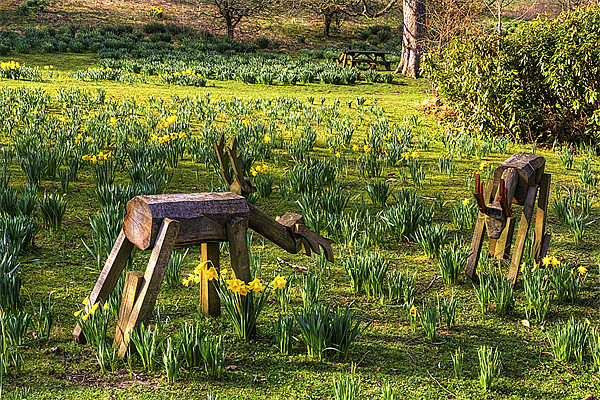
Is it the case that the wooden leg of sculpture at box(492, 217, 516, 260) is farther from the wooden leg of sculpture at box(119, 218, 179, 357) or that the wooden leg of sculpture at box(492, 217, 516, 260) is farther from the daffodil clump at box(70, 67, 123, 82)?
the daffodil clump at box(70, 67, 123, 82)

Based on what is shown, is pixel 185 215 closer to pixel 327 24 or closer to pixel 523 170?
pixel 523 170

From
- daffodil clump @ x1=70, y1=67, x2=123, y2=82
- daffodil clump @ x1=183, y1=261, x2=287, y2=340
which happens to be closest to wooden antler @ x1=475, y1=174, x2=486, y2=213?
daffodil clump @ x1=183, y1=261, x2=287, y2=340

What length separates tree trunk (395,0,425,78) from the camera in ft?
55.7

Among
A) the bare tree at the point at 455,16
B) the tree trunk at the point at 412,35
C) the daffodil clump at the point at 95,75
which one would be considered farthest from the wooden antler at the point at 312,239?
the tree trunk at the point at 412,35

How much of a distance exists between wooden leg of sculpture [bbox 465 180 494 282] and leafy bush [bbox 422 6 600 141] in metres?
4.73

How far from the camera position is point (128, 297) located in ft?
8.55

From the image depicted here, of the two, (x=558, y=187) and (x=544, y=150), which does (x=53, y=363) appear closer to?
(x=558, y=187)

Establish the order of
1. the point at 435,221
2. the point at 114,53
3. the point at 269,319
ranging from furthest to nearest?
the point at 114,53 → the point at 435,221 → the point at 269,319

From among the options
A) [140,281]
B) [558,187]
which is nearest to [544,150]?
[558,187]

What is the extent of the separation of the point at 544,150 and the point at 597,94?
1147 millimetres

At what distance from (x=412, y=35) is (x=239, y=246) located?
16.0m

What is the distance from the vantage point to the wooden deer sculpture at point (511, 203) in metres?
3.20

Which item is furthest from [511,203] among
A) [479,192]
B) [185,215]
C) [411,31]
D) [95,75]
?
[411,31]

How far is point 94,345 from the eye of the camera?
2662 mm
